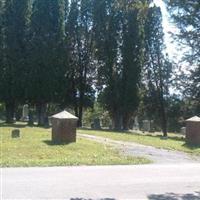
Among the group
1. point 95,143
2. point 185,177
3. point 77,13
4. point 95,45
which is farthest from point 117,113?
point 185,177

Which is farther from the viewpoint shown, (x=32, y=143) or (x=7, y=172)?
(x=32, y=143)

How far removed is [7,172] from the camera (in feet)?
49.6

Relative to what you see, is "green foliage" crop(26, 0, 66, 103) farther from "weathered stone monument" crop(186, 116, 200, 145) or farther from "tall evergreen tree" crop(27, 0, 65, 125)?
"weathered stone monument" crop(186, 116, 200, 145)

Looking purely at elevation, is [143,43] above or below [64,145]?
above

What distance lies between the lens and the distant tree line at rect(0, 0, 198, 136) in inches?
1714

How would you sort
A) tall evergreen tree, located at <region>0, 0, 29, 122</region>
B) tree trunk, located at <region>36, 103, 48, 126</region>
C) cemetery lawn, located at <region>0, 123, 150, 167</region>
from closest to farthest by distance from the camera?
cemetery lawn, located at <region>0, 123, 150, 167</region>
tall evergreen tree, located at <region>0, 0, 29, 122</region>
tree trunk, located at <region>36, 103, 48, 126</region>

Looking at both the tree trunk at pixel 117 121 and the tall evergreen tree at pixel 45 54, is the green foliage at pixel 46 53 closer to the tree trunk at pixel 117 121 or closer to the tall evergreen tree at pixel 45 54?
the tall evergreen tree at pixel 45 54

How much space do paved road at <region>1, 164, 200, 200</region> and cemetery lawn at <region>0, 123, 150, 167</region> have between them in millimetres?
1427

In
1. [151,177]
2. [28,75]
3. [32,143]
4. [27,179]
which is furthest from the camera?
[28,75]

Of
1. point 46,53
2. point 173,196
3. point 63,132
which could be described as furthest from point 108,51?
point 173,196

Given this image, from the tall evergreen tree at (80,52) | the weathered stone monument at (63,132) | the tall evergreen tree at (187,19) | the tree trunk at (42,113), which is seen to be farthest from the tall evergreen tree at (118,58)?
the tall evergreen tree at (187,19)

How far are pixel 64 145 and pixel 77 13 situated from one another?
27778 mm

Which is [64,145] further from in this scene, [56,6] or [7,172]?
[56,6]

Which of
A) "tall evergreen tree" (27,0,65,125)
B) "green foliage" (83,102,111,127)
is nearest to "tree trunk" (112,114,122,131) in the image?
"tall evergreen tree" (27,0,65,125)
